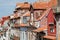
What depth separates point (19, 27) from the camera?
67.7 meters

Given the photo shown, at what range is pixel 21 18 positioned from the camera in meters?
71.7

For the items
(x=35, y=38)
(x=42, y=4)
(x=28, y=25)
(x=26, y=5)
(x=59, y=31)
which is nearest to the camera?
(x=59, y=31)

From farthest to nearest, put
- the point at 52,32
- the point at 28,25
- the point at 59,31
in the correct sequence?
the point at 28,25, the point at 52,32, the point at 59,31

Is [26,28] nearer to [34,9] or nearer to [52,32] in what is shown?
[34,9]

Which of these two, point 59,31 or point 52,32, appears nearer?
point 59,31

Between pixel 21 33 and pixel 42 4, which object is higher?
pixel 42 4

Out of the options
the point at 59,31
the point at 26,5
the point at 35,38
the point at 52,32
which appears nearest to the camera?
the point at 59,31

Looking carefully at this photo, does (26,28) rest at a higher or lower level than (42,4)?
lower

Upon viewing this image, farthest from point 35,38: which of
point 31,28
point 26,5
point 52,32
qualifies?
point 26,5

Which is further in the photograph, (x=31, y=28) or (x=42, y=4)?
(x=42, y=4)

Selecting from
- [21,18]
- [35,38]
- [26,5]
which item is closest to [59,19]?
[35,38]

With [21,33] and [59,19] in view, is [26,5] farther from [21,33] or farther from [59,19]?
[59,19]

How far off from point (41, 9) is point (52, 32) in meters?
20.3

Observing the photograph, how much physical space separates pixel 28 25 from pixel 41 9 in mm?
4898
